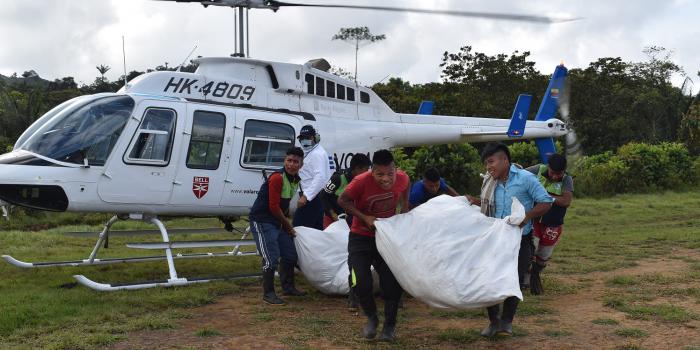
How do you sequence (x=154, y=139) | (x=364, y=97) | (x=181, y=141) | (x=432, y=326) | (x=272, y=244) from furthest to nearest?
(x=364, y=97) → (x=181, y=141) → (x=154, y=139) → (x=272, y=244) → (x=432, y=326)

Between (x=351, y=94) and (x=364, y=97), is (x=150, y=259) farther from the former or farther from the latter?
(x=364, y=97)

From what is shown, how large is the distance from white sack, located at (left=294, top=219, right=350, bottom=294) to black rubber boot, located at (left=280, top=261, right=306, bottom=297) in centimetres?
16

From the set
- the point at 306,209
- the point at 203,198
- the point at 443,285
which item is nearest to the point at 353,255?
the point at 443,285

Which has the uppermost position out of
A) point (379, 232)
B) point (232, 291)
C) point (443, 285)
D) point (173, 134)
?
point (173, 134)

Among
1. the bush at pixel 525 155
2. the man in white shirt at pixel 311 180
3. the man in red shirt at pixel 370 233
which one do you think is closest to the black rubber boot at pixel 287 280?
the man in white shirt at pixel 311 180

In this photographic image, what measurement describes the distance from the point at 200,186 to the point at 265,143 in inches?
37.8

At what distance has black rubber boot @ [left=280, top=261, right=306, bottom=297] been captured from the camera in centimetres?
699

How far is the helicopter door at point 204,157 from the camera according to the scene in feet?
24.7

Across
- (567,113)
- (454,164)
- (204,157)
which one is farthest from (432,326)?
(454,164)

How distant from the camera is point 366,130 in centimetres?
949

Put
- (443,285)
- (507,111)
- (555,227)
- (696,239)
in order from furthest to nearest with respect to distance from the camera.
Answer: (507,111), (696,239), (555,227), (443,285)

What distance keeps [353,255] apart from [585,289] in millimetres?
3188

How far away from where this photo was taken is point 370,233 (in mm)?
5164

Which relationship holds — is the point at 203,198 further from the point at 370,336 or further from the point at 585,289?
the point at 585,289
